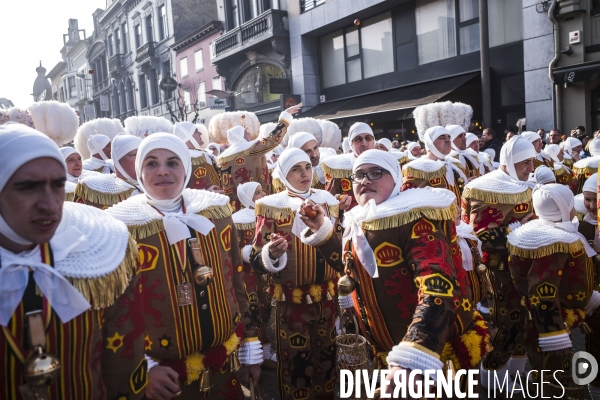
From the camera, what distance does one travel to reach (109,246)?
1862 millimetres

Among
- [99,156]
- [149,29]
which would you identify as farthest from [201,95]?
[99,156]

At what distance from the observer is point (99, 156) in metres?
6.06

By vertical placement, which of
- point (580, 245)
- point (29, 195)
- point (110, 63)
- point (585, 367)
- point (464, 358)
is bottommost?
point (585, 367)

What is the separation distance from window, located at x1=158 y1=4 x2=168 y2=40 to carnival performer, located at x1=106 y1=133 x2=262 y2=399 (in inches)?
1248

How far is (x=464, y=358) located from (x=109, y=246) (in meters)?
1.99

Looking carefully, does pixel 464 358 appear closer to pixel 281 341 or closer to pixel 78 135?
pixel 281 341

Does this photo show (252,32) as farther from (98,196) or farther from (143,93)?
(98,196)

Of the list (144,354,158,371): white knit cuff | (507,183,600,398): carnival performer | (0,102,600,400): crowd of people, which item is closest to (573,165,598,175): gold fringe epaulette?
(0,102,600,400): crowd of people

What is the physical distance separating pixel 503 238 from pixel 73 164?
15.1ft

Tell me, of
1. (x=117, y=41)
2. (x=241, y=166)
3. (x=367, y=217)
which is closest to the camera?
(x=367, y=217)

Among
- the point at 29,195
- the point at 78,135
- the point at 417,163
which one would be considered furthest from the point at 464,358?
the point at 78,135

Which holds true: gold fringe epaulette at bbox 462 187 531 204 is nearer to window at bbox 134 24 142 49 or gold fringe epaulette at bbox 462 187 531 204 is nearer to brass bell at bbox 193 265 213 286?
brass bell at bbox 193 265 213 286

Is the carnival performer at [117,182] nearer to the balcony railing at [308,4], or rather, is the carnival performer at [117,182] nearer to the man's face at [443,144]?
the man's face at [443,144]

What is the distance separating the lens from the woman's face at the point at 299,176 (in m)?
4.33
